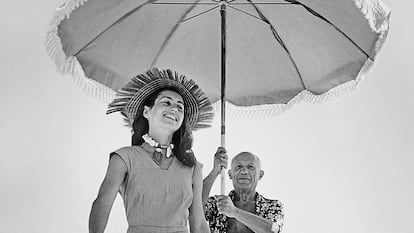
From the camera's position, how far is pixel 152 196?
186 cm

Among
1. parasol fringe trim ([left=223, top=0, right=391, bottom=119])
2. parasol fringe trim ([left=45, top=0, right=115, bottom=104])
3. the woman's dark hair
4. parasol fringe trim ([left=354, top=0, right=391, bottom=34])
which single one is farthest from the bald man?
parasol fringe trim ([left=354, top=0, right=391, bottom=34])

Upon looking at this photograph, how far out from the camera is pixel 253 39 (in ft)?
8.54

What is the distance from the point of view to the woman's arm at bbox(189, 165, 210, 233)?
1973 mm

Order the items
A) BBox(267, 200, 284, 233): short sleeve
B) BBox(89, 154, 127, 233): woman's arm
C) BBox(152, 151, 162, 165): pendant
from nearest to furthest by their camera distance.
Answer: BBox(89, 154, 127, 233): woman's arm
BBox(152, 151, 162, 165): pendant
BBox(267, 200, 284, 233): short sleeve

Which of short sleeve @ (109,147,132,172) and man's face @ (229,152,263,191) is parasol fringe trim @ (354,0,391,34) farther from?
short sleeve @ (109,147,132,172)

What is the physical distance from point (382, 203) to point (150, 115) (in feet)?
4.82

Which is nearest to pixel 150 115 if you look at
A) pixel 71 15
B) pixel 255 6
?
pixel 71 15

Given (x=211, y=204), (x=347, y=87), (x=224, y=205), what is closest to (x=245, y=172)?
(x=211, y=204)

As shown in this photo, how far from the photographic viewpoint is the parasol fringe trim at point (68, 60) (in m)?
2.03

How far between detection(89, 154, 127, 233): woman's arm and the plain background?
3.47 ft

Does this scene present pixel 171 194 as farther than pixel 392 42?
No

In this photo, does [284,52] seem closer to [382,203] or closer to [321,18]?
[321,18]

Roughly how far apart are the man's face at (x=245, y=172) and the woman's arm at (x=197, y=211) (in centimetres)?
50

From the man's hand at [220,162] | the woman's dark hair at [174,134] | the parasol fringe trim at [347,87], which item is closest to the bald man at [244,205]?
the man's hand at [220,162]
